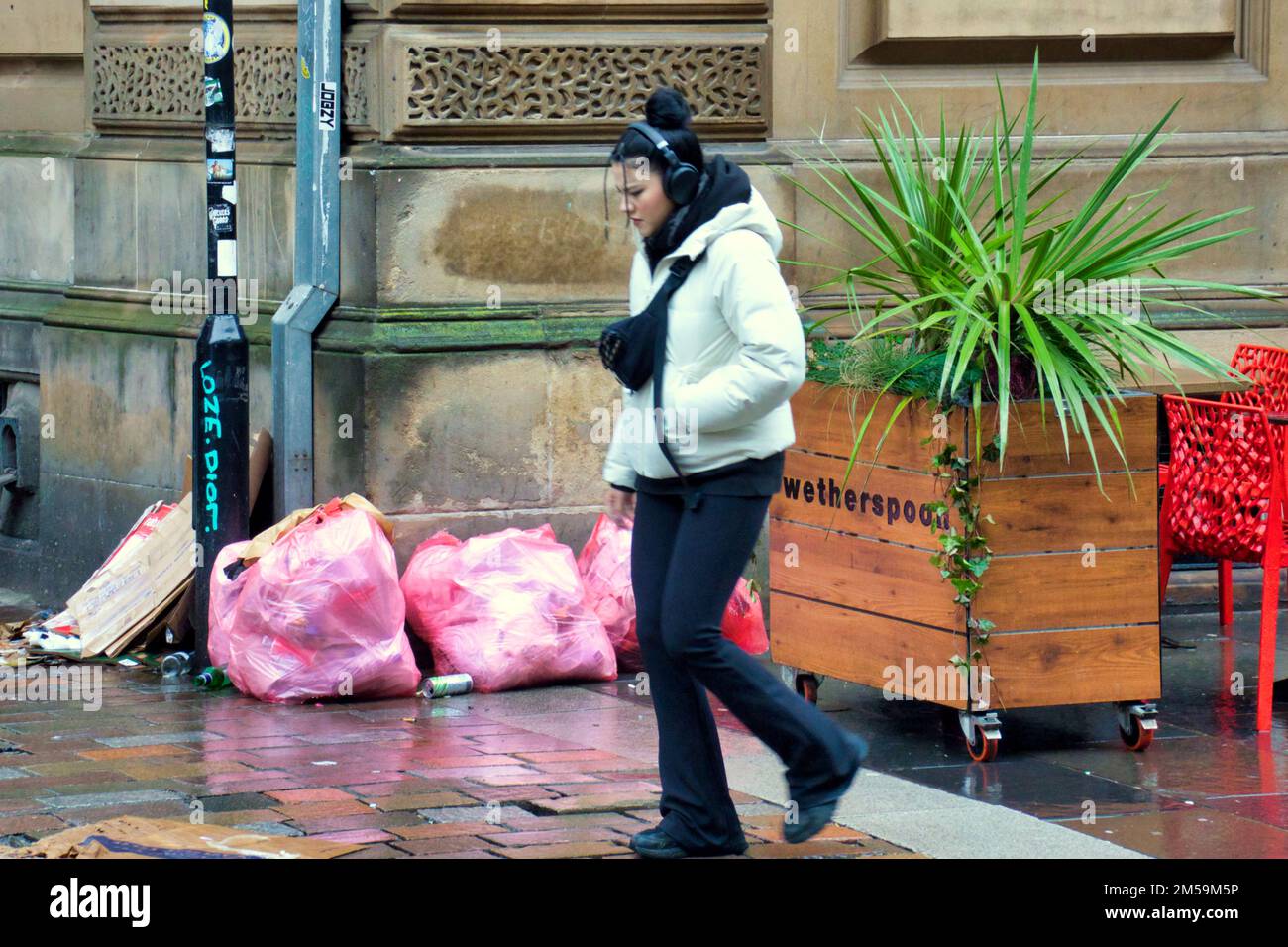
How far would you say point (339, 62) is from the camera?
26.7 feet

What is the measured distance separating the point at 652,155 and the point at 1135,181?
4727 mm

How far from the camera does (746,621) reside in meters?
7.91

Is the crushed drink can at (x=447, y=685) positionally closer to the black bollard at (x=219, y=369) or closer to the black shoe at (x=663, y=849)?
the black bollard at (x=219, y=369)

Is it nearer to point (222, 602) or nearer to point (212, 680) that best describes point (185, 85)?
point (222, 602)

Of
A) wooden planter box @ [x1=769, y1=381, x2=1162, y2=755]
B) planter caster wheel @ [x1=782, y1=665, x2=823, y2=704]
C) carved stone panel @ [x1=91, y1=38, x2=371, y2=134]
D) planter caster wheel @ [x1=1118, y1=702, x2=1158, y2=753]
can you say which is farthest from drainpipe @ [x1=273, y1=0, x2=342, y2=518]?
planter caster wheel @ [x1=1118, y1=702, x2=1158, y2=753]

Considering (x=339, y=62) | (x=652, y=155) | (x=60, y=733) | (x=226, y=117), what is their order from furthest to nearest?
(x=339, y=62) → (x=226, y=117) → (x=60, y=733) → (x=652, y=155)

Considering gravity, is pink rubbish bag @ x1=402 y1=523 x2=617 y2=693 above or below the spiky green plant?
below

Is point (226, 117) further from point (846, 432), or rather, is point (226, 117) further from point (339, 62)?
point (846, 432)

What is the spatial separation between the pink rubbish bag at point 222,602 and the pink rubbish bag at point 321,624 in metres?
0.11

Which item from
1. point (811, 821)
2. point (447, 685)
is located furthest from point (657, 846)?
point (447, 685)

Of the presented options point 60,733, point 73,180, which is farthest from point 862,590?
point 73,180

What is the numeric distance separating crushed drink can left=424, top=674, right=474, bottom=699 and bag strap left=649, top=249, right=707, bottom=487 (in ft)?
8.38

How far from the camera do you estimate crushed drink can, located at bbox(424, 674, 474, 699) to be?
7293mm

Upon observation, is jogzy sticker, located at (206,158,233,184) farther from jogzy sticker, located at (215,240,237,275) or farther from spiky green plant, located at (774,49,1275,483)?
spiky green plant, located at (774,49,1275,483)
